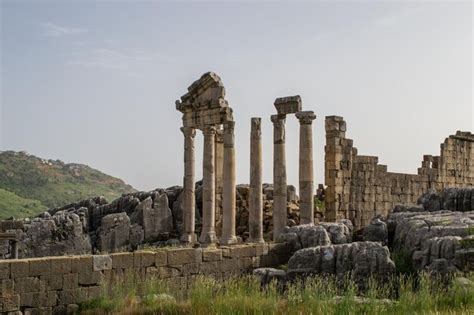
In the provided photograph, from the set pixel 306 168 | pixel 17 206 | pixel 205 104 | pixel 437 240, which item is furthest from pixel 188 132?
pixel 17 206

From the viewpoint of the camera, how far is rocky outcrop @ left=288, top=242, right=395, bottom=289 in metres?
15.7

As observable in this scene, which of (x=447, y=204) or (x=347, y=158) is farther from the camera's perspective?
(x=347, y=158)

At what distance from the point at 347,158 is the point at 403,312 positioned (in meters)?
19.6

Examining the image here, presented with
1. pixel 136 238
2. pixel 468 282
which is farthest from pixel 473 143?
pixel 468 282

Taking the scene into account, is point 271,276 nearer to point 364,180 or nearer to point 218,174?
point 364,180

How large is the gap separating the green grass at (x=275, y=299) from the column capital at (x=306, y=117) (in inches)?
493

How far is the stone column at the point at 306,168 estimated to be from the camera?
91.0 feet

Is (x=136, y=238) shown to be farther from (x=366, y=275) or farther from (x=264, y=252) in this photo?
(x=366, y=275)

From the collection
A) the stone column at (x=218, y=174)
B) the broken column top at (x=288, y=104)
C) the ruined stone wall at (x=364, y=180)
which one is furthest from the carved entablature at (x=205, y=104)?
the ruined stone wall at (x=364, y=180)

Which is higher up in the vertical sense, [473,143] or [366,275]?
[473,143]

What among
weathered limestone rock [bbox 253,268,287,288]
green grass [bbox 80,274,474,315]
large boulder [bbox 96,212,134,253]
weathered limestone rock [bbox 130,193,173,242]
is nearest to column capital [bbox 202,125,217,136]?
weathered limestone rock [bbox 130,193,173,242]

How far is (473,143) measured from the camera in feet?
133

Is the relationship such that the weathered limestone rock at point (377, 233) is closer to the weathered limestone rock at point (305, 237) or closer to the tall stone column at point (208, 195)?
the weathered limestone rock at point (305, 237)

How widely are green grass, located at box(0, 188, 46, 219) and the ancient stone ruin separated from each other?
2749cm
